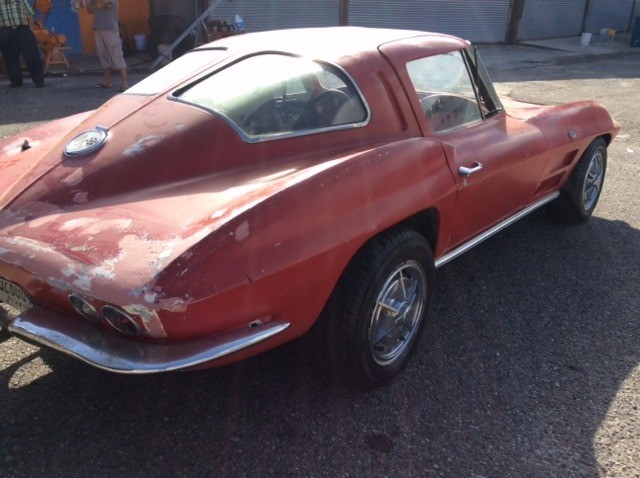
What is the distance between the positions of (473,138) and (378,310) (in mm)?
1201

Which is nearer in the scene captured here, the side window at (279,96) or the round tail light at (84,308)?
the round tail light at (84,308)

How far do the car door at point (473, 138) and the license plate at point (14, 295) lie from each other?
190cm

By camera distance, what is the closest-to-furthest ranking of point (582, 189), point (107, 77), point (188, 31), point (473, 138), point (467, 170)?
point (467, 170) < point (473, 138) < point (582, 189) < point (107, 77) < point (188, 31)

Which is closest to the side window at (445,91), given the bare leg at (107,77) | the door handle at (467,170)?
the door handle at (467,170)

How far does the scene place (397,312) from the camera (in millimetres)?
2676

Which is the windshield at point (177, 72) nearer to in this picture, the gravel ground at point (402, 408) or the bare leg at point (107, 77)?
the gravel ground at point (402, 408)

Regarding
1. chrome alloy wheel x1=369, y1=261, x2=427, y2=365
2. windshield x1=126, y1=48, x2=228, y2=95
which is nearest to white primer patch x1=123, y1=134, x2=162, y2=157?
→ windshield x1=126, y1=48, x2=228, y2=95

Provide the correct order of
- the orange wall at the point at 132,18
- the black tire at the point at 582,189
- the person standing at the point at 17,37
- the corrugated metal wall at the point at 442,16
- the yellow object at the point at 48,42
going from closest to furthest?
the black tire at the point at 582,189
the person standing at the point at 17,37
the yellow object at the point at 48,42
the orange wall at the point at 132,18
the corrugated metal wall at the point at 442,16

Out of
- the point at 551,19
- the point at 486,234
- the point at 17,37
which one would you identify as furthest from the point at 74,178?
the point at 551,19

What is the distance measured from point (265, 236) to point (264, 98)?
89cm

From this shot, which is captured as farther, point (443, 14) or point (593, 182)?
point (443, 14)

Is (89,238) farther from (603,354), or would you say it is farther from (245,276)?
(603,354)

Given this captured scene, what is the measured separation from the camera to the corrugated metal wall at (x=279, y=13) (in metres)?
12.5

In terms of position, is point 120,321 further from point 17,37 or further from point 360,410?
point 17,37
